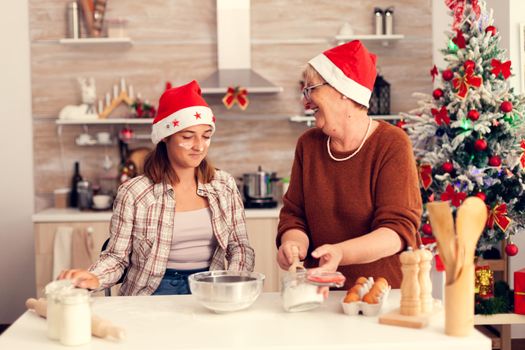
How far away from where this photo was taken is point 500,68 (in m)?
3.91

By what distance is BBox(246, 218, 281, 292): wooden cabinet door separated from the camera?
4.55 metres

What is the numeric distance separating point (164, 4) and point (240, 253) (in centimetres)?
283

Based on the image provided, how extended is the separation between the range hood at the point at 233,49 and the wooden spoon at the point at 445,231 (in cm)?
320

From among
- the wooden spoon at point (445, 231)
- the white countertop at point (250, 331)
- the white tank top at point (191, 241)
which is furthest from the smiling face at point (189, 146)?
the wooden spoon at point (445, 231)

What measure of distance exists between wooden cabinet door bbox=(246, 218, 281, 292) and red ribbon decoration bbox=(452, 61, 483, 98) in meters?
1.36

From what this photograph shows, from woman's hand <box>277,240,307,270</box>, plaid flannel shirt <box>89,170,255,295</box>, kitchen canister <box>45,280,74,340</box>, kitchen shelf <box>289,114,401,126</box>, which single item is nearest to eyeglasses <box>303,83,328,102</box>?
woman's hand <box>277,240,307,270</box>

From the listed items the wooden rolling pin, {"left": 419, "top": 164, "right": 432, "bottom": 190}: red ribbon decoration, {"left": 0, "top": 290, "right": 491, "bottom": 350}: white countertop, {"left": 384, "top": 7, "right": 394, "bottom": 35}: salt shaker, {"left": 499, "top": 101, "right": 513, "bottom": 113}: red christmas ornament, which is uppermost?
{"left": 384, "top": 7, "right": 394, "bottom": 35}: salt shaker

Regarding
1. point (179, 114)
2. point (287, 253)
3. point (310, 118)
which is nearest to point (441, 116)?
point (310, 118)

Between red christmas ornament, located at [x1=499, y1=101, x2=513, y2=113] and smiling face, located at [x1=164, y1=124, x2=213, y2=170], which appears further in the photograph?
red christmas ornament, located at [x1=499, y1=101, x2=513, y2=113]

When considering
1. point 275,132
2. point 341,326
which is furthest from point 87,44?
point 341,326

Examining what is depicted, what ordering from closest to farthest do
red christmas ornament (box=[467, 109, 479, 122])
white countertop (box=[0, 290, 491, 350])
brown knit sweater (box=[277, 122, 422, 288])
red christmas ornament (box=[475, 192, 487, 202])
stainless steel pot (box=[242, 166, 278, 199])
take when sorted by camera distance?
Result: white countertop (box=[0, 290, 491, 350])
brown knit sweater (box=[277, 122, 422, 288])
red christmas ornament (box=[475, 192, 487, 202])
red christmas ornament (box=[467, 109, 479, 122])
stainless steel pot (box=[242, 166, 278, 199])

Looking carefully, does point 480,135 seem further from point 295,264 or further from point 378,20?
point 295,264

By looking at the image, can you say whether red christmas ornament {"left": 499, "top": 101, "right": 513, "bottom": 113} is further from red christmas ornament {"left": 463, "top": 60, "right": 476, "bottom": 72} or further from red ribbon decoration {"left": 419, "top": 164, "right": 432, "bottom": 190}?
red ribbon decoration {"left": 419, "top": 164, "right": 432, "bottom": 190}

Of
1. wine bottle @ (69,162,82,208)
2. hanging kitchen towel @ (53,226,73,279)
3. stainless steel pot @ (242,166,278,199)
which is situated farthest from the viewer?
wine bottle @ (69,162,82,208)
